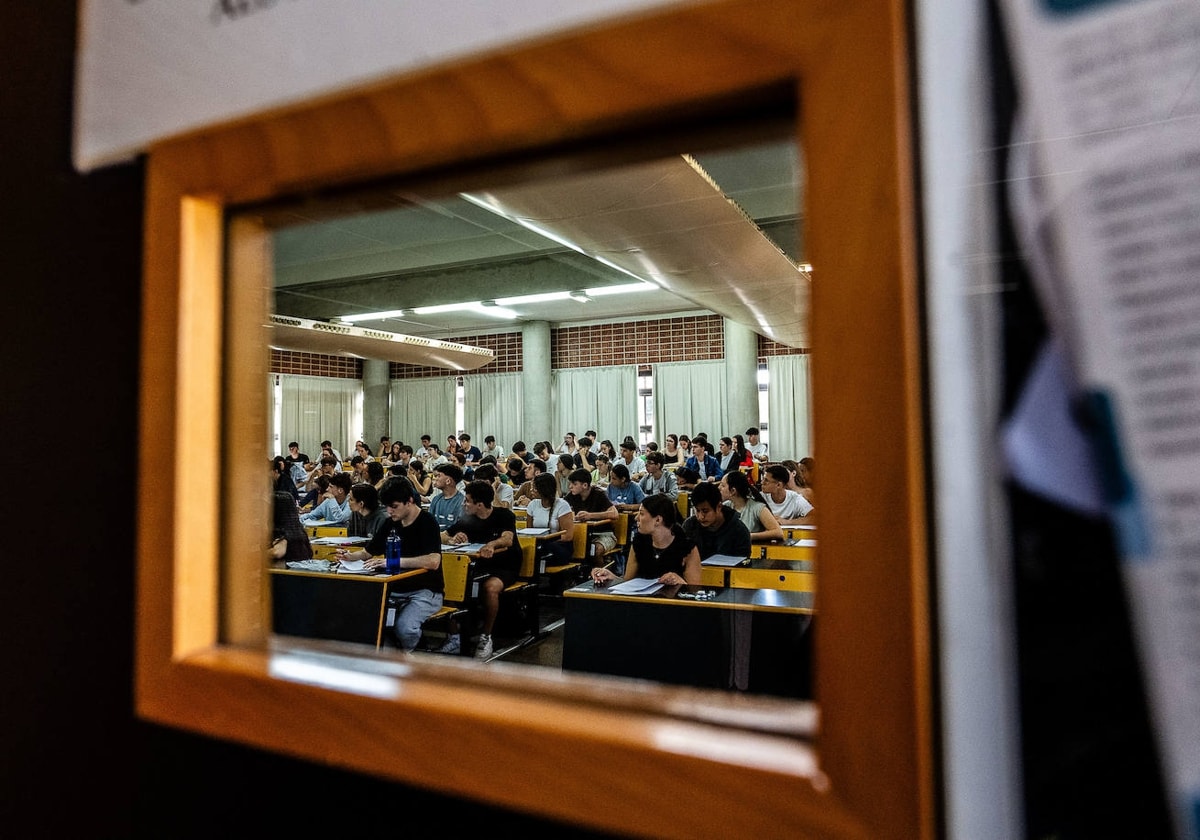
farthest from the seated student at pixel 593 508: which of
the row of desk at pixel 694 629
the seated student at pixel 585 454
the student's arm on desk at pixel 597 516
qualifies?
the seated student at pixel 585 454

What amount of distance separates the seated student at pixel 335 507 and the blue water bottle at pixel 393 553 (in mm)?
2279

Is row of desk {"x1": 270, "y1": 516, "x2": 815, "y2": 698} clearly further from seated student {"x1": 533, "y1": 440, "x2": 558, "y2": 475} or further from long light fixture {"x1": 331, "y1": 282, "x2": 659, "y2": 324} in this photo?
seated student {"x1": 533, "y1": 440, "x2": 558, "y2": 475}

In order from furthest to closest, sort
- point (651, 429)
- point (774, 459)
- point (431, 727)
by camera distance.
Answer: point (651, 429)
point (774, 459)
point (431, 727)

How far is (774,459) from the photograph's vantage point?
443 inches

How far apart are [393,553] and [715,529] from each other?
2.00 metres

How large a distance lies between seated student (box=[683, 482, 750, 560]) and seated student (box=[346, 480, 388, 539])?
230 centimetres

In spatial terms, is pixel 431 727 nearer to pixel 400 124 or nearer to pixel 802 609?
pixel 400 124

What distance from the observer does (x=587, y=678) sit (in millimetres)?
590

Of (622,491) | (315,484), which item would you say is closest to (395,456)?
(315,484)

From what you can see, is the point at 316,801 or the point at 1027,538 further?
the point at 316,801

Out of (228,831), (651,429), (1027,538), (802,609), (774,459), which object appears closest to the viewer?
(1027,538)

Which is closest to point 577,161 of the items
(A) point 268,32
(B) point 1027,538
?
(A) point 268,32

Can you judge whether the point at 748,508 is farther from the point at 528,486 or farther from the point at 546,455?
the point at 546,455

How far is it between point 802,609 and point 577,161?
9.54 ft
